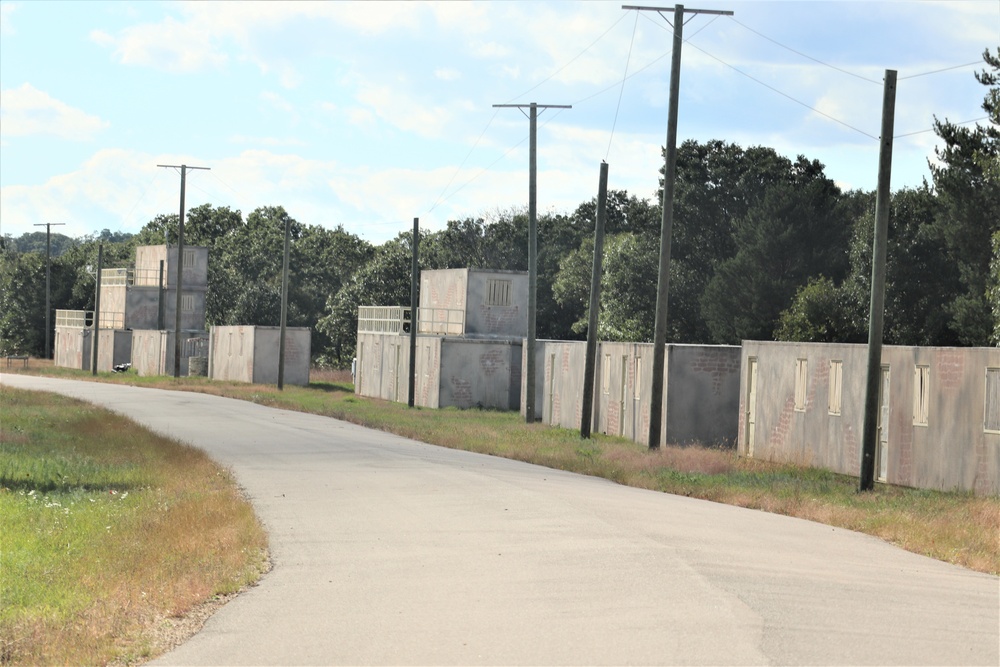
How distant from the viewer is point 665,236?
26875 mm

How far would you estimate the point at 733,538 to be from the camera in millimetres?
13516

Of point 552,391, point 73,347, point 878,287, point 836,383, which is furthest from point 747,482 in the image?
point 73,347

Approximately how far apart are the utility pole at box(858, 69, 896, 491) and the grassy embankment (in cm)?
75

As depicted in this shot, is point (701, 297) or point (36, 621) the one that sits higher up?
point (701, 297)

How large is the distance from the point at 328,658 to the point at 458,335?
4533 centimetres

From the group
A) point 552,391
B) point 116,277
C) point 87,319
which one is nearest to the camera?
point 552,391

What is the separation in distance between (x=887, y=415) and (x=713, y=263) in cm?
4615

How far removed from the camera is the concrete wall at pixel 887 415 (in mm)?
19797

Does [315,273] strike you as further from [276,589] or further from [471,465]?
[276,589]

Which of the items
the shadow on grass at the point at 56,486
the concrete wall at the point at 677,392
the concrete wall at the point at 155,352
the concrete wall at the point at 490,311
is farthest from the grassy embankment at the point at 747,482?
the concrete wall at the point at 155,352

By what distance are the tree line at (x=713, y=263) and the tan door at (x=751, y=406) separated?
18.6ft

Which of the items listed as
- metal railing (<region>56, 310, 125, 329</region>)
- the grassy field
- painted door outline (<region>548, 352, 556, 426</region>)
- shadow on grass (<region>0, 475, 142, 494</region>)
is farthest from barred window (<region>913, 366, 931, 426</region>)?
metal railing (<region>56, 310, 125, 329</region>)

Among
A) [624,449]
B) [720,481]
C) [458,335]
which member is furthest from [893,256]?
[720,481]

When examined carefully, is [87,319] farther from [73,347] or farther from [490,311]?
[490,311]
